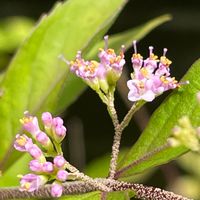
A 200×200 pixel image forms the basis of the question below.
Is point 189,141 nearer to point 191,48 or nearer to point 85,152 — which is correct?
point 85,152

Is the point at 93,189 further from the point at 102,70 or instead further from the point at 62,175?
the point at 102,70

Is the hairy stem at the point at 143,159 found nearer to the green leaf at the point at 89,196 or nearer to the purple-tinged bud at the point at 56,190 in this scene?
the green leaf at the point at 89,196

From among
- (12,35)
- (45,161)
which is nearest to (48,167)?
(45,161)

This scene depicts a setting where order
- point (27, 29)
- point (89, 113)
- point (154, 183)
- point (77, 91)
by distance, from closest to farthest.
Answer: point (77, 91)
point (27, 29)
point (154, 183)
point (89, 113)

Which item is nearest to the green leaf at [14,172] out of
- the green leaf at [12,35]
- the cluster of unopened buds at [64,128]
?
the cluster of unopened buds at [64,128]

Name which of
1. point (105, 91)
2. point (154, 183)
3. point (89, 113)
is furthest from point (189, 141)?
point (89, 113)

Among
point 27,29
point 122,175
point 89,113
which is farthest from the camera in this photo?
point 89,113
